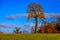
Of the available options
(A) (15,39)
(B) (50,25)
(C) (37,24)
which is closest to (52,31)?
(B) (50,25)

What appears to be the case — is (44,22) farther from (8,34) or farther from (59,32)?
(8,34)

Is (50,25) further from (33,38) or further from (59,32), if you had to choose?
(33,38)

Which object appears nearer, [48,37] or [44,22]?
[48,37]

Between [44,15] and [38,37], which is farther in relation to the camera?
[44,15]

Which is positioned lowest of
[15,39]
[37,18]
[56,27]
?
[15,39]

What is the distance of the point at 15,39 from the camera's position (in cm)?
598

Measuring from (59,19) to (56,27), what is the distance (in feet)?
1.64

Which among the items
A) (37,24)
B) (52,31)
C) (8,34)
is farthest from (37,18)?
(8,34)

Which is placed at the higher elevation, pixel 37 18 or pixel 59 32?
pixel 37 18

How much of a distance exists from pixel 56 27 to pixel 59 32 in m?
0.29

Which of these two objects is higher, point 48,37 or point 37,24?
point 37,24

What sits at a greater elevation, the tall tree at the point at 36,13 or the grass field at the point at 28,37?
the tall tree at the point at 36,13

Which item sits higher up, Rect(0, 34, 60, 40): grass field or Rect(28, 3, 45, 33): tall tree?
Rect(28, 3, 45, 33): tall tree

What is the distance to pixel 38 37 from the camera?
20.2 feet
